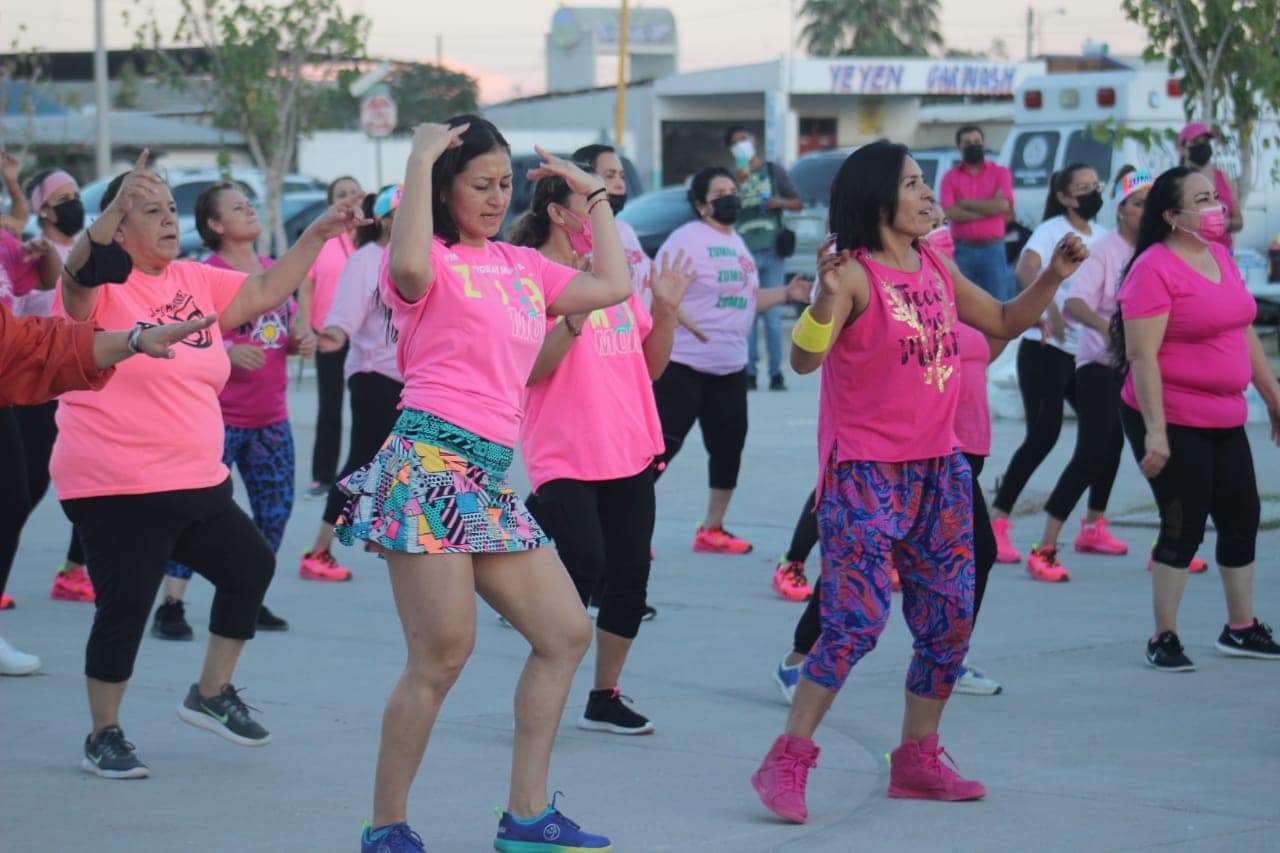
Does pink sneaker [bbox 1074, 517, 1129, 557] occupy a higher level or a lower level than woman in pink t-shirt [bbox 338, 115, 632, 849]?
lower

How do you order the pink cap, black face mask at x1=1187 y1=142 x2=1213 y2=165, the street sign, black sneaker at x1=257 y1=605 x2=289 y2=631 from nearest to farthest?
1. black sneaker at x1=257 y1=605 x2=289 y2=631
2. black face mask at x1=1187 y1=142 x2=1213 y2=165
3. the pink cap
4. the street sign

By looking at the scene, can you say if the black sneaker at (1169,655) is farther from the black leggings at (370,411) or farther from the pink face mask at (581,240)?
the black leggings at (370,411)

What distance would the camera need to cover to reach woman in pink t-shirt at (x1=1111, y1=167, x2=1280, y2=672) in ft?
21.9

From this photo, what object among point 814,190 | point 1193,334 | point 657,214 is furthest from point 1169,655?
point 814,190

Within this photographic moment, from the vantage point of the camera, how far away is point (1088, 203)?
29.4 ft

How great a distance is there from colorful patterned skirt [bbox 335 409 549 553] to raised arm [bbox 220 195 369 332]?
0.92 meters

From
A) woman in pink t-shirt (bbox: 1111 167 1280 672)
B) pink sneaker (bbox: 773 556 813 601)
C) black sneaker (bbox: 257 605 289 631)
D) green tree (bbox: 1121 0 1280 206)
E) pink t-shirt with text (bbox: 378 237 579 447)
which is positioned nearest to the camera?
pink t-shirt with text (bbox: 378 237 579 447)

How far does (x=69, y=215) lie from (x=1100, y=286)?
4740 mm

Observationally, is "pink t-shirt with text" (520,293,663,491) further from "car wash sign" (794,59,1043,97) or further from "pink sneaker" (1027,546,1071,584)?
"car wash sign" (794,59,1043,97)

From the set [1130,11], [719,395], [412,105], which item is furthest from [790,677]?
[412,105]

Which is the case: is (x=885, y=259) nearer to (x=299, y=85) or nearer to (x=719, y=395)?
(x=719, y=395)

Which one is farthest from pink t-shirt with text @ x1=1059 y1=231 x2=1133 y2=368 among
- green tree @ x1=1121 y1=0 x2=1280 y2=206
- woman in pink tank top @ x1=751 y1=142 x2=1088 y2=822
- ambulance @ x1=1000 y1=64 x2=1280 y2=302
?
ambulance @ x1=1000 y1=64 x2=1280 y2=302

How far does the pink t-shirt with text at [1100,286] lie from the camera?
27.7 feet

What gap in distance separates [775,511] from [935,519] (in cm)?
580
